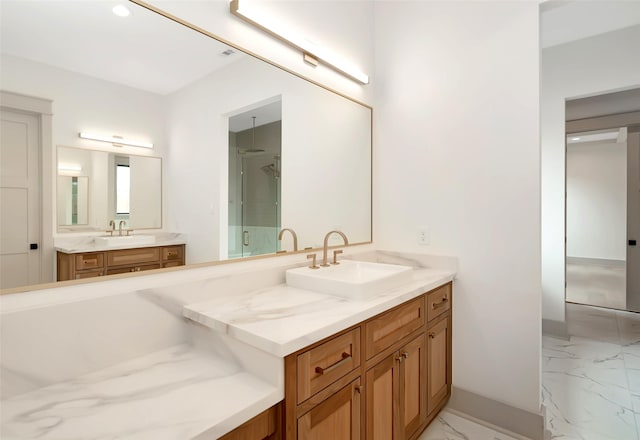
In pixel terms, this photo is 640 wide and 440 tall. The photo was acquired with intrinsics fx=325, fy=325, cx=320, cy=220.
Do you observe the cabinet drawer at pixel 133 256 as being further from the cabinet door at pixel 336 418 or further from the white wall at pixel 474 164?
the white wall at pixel 474 164

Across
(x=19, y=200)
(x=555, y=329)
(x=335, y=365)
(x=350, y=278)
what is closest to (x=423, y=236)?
(x=350, y=278)

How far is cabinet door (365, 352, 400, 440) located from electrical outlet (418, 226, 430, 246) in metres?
0.95

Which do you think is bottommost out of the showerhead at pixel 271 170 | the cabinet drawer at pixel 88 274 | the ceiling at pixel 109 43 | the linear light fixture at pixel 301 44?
the cabinet drawer at pixel 88 274

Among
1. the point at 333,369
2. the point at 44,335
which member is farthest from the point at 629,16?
the point at 44,335

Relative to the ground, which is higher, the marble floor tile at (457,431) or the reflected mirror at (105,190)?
the reflected mirror at (105,190)

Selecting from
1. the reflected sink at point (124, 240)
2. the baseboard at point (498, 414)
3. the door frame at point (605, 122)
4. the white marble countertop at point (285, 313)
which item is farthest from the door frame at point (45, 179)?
the door frame at point (605, 122)

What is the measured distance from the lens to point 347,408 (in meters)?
1.21

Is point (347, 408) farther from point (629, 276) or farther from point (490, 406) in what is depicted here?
point (629, 276)

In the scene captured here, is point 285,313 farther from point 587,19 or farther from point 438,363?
point 587,19

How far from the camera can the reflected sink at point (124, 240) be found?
3.78 ft

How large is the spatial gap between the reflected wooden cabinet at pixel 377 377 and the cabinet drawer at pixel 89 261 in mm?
739

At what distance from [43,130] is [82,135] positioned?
112mm

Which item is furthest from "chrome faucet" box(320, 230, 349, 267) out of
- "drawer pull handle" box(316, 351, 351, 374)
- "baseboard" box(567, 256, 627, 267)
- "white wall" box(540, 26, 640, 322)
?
"baseboard" box(567, 256, 627, 267)

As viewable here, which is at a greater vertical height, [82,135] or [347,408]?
[82,135]
